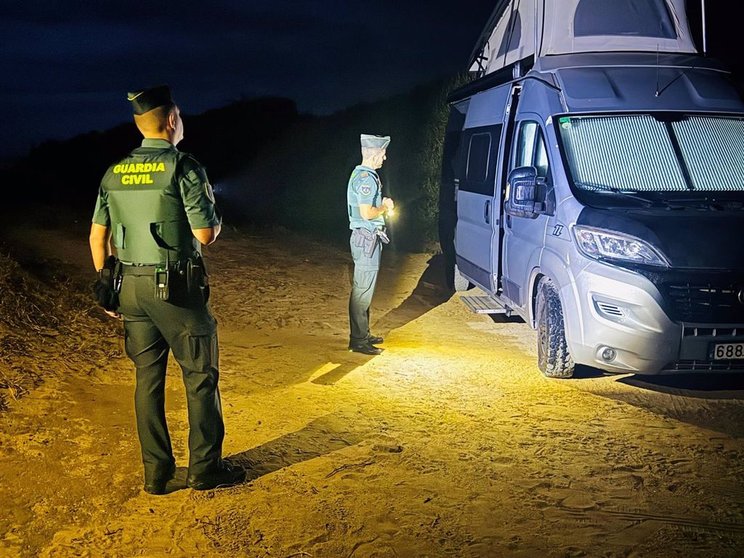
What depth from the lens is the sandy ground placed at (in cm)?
358

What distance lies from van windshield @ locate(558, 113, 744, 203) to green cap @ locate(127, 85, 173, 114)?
3.19 metres

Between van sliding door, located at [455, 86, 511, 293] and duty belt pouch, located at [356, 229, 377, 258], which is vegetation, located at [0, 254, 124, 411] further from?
van sliding door, located at [455, 86, 511, 293]

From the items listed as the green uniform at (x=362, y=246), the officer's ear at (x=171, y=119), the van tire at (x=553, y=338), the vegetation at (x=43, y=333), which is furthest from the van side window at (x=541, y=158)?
the vegetation at (x=43, y=333)

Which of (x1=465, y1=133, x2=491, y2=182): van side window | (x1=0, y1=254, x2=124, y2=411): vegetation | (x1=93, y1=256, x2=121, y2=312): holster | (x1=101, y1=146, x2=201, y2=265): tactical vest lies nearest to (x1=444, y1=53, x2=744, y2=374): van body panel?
(x1=465, y1=133, x2=491, y2=182): van side window

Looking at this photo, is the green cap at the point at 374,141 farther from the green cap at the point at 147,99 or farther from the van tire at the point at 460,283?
the van tire at the point at 460,283

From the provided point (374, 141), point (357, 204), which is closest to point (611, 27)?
point (374, 141)

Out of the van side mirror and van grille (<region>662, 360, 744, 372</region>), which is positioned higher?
the van side mirror

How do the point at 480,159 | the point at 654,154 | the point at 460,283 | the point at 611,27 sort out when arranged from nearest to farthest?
the point at 654,154
the point at 611,27
the point at 480,159
the point at 460,283

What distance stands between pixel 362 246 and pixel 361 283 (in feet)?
1.11

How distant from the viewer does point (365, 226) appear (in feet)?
22.3

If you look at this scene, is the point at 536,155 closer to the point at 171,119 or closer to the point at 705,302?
the point at 705,302

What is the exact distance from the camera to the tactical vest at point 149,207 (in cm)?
372

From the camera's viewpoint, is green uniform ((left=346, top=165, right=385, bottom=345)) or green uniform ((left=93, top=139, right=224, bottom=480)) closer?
green uniform ((left=93, top=139, right=224, bottom=480))

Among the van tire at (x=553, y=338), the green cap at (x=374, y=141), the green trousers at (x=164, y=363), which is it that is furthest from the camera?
the green cap at (x=374, y=141)
